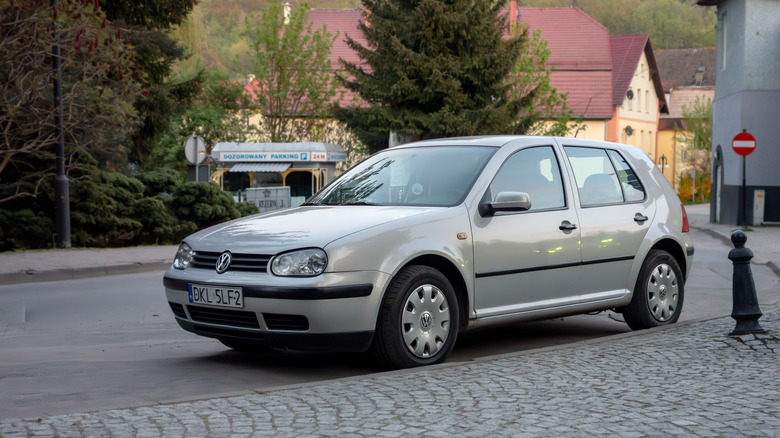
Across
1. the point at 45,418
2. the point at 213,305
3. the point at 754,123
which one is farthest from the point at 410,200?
the point at 754,123

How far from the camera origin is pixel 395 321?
20.3 feet

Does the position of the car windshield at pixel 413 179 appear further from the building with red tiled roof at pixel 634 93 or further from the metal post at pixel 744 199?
the building with red tiled roof at pixel 634 93

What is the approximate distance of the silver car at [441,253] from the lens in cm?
606

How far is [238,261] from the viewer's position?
6.23m

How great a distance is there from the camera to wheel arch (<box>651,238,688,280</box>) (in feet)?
27.6

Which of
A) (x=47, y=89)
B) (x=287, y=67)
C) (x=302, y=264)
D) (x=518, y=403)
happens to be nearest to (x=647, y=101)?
(x=287, y=67)

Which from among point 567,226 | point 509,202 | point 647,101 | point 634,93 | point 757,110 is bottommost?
point 567,226

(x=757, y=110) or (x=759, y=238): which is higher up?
(x=757, y=110)

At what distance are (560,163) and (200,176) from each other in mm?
18314

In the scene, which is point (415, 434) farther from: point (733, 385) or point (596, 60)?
point (596, 60)

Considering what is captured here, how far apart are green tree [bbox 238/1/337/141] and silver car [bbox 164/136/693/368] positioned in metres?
45.4

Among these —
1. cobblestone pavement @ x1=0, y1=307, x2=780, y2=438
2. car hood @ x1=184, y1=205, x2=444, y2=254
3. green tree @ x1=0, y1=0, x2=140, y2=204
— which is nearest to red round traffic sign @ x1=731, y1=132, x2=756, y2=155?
green tree @ x1=0, y1=0, x2=140, y2=204

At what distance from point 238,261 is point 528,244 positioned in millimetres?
2098

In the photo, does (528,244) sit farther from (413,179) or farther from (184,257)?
(184,257)
